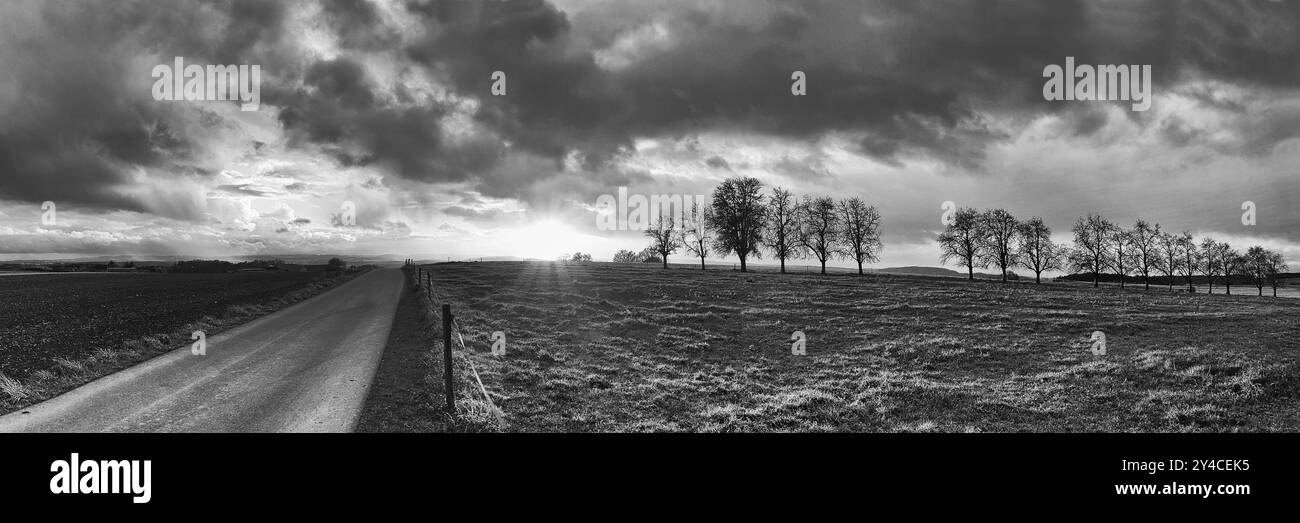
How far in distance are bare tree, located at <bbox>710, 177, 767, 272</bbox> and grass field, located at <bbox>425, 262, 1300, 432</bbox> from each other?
3879 cm

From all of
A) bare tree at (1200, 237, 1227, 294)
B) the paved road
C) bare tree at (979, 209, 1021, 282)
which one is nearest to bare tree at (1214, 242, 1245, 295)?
bare tree at (1200, 237, 1227, 294)

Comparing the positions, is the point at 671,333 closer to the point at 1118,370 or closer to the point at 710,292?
the point at 1118,370

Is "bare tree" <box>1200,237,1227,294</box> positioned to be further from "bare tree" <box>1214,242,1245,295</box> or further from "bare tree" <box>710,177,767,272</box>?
"bare tree" <box>710,177,767,272</box>

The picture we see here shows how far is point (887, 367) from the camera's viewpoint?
17062mm

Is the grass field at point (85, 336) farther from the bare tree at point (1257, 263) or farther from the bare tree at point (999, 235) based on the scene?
the bare tree at point (1257, 263)

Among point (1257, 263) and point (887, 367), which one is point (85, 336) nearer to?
point (887, 367)

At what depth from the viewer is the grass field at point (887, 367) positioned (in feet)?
35.6

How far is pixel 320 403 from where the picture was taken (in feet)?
33.9

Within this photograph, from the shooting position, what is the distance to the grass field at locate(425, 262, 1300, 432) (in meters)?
10.8

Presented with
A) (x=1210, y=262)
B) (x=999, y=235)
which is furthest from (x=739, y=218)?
(x=1210, y=262)

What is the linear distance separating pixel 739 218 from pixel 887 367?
55.8 metres
